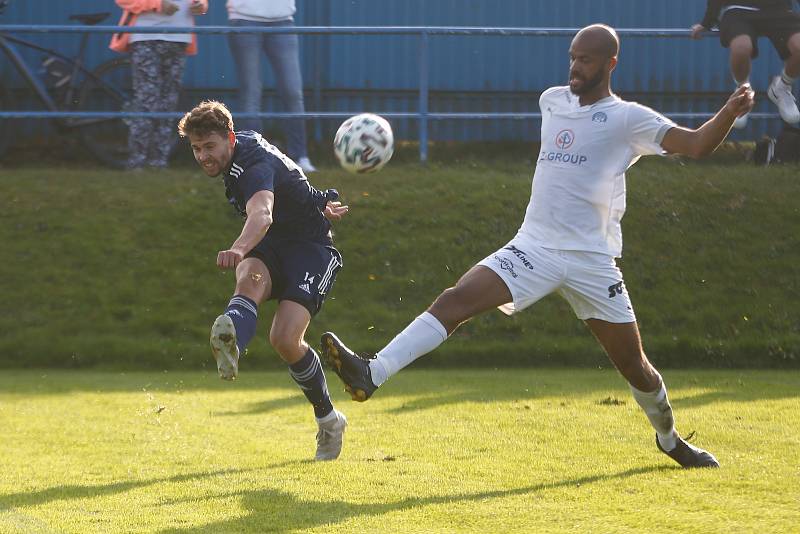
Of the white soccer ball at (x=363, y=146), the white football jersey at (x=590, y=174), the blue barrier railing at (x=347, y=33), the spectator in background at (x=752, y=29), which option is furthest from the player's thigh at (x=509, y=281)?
the spectator in background at (x=752, y=29)

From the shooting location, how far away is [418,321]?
6.21m

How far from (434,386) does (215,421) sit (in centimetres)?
205

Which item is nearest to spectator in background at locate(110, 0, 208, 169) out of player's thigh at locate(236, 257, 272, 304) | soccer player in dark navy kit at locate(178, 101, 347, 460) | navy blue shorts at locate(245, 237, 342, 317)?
soccer player in dark navy kit at locate(178, 101, 347, 460)

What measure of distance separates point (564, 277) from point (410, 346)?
2.72 feet

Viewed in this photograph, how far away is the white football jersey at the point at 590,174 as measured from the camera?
6418 mm

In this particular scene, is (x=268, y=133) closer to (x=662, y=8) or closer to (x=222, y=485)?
(x=662, y=8)

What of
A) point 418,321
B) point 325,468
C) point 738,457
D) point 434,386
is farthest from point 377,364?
point 434,386

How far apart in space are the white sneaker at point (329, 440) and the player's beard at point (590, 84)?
2.08 meters

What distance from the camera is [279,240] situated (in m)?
7.17

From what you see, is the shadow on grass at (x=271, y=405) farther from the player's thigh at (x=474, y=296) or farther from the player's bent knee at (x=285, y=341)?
the player's thigh at (x=474, y=296)

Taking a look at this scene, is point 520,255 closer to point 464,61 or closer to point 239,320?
point 239,320

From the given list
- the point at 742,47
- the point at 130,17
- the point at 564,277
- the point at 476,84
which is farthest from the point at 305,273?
the point at 476,84

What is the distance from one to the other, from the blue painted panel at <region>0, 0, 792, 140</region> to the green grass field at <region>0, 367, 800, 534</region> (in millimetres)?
5057

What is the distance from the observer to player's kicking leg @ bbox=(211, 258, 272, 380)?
20.0ft
